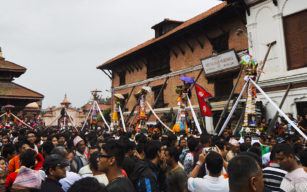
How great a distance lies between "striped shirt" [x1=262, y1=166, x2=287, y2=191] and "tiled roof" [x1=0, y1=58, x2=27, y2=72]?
23.9 metres

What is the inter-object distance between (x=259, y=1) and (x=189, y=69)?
21.8 ft

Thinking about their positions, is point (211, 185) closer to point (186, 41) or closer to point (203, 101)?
point (203, 101)

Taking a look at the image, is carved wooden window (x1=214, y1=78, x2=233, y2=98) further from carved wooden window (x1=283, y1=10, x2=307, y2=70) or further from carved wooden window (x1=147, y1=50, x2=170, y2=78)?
carved wooden window (x1=147, y1=50, x2=170, y2=78)

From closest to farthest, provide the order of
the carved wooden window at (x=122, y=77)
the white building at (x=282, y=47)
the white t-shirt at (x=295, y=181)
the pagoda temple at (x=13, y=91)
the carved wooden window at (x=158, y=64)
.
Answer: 1. the white t-shirt at (x=295, y=181)
2. the white building at (x=282, y=47)
3. the carved wooden window at (x=158, y=64)
4. the pagoda temple at (x=13, y=91)
5. the carved wooden window at (x=122, y=77)

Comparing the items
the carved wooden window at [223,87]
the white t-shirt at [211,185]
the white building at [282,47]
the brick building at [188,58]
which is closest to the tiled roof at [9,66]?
the brick building at [188,58]

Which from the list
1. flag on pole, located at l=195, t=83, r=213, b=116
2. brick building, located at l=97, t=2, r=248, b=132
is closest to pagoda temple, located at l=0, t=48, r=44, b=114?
brick building, located at l=97, t=2, r=248, b=132

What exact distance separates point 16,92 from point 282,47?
20449 mm

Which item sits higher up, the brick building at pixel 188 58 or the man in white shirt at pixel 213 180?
the brick building at pixel 188 58

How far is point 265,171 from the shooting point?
379 centimetres

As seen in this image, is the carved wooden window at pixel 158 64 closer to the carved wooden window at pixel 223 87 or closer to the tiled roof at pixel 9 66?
the carved wooden window at pixel 223 87

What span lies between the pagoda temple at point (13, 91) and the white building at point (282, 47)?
1839 cm

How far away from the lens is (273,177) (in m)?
3.64

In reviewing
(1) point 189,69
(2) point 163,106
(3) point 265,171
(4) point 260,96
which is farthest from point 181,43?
(3) point 265,171

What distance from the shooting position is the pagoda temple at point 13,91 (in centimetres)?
2073
